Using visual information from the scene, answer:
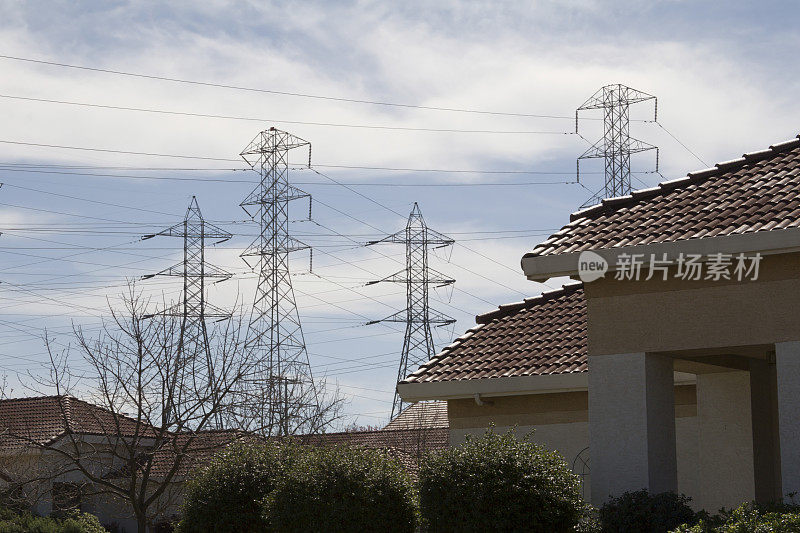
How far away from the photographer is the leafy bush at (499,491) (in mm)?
10906

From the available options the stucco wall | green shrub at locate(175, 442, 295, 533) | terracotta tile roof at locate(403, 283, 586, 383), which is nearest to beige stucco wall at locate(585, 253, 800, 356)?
the stucco wall

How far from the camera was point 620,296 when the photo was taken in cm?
1173

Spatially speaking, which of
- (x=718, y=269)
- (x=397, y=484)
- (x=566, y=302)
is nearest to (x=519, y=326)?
(x=566, y=302)

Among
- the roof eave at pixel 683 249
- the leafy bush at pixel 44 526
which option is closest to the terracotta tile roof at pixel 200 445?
the leafy bush at pixel 44 526

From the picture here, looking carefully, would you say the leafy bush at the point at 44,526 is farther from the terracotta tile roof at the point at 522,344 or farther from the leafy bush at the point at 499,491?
the leafy bush at the point at 499,491

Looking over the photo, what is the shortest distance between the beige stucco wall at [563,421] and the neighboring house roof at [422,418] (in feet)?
49.1

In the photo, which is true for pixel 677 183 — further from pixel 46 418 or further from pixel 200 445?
pixel 46 418

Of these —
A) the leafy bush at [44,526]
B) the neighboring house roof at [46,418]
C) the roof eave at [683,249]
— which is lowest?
the leafy bush at [44,526]

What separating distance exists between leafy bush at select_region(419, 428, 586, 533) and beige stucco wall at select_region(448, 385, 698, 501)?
13.1 feet

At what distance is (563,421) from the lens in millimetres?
15867

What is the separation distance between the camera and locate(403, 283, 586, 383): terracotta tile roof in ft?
51.5

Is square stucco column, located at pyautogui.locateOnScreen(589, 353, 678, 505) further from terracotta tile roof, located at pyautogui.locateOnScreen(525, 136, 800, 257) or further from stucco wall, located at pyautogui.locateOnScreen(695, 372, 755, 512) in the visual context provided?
stucco wall, located at pyautogui.locateOnScreen(695, 372, 755, 512)

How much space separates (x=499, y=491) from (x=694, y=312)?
299 centimetres

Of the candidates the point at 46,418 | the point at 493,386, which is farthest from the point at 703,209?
the point at 46,418
